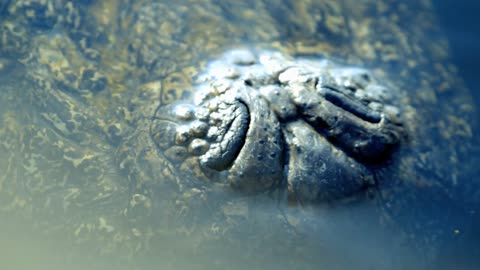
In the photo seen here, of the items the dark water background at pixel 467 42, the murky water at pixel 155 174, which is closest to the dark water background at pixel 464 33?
the dark water background at pixel 467 42

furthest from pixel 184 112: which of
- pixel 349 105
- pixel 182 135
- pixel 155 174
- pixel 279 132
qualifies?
pixel 349 105

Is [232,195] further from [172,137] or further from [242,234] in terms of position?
[172,137]

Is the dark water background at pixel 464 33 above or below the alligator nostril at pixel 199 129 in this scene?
above

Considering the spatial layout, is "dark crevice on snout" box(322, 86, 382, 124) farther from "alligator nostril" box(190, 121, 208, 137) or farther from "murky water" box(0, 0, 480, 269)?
"alligator nostril" box(190, 121, 208, 137)

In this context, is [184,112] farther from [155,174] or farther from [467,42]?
[467,42]

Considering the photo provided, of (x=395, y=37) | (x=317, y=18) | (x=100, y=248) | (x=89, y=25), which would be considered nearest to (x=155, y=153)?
(x=100, y=248)

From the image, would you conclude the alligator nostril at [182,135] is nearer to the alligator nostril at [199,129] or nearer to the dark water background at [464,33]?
the alligator nostril at [199,129]

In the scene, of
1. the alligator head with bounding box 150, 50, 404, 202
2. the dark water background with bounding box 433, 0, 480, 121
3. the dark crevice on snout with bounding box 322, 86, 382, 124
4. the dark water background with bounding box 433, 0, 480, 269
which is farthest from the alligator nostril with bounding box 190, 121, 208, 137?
the dark water background with bounding box 433, 0, 480, 121
